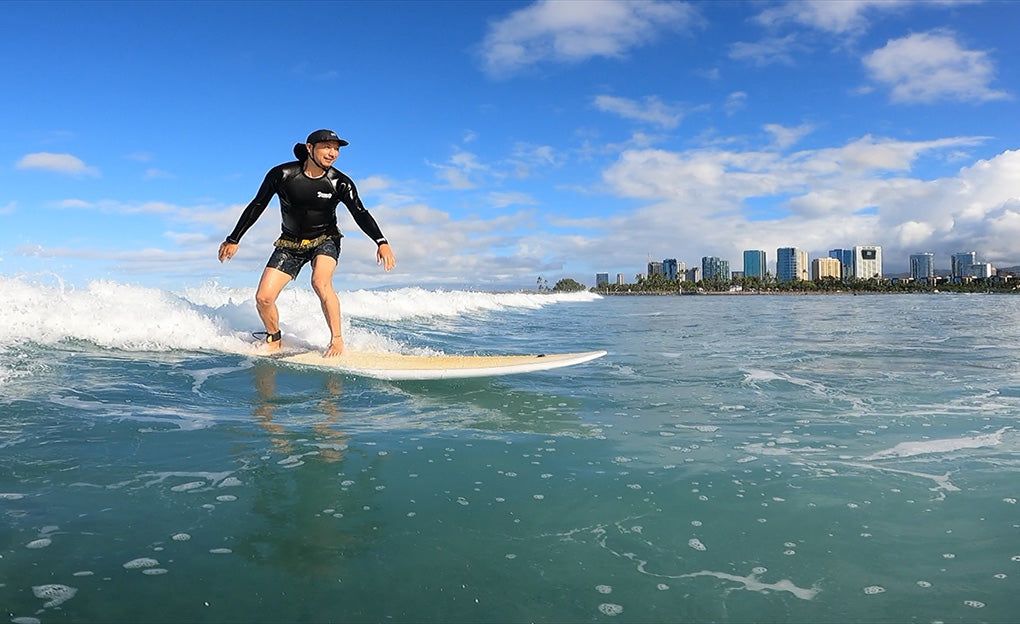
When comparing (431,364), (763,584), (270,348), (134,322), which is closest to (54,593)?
(763,584)

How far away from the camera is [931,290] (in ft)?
639

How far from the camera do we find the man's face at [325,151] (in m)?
7.46

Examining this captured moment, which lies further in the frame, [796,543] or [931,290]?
[931,290]

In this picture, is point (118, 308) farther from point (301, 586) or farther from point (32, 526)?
point (301, 586)

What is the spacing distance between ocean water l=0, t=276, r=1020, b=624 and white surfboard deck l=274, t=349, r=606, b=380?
0.24 meters

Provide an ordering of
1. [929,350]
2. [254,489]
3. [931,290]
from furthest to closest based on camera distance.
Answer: [931,290]
[929,350]
[254,489]

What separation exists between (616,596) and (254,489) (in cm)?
204

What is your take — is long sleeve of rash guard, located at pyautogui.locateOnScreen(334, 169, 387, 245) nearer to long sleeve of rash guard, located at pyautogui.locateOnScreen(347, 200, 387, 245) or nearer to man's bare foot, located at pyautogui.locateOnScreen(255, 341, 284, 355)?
long sleeve of rash guard, located at pyautogui.locateOnScreen(347, 200, 387, 245)

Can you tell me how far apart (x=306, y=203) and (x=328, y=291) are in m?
1.14

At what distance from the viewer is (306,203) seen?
26.0 ft

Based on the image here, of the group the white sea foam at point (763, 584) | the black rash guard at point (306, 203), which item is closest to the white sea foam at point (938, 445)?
the white sea foam at point (763, 584)

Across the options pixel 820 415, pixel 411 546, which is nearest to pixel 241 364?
pixel 411 546

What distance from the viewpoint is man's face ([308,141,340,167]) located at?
746cm

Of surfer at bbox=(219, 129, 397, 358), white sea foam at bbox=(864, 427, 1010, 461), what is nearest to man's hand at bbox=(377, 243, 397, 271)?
surfer at bbox=(219, 129, 397, 358)
